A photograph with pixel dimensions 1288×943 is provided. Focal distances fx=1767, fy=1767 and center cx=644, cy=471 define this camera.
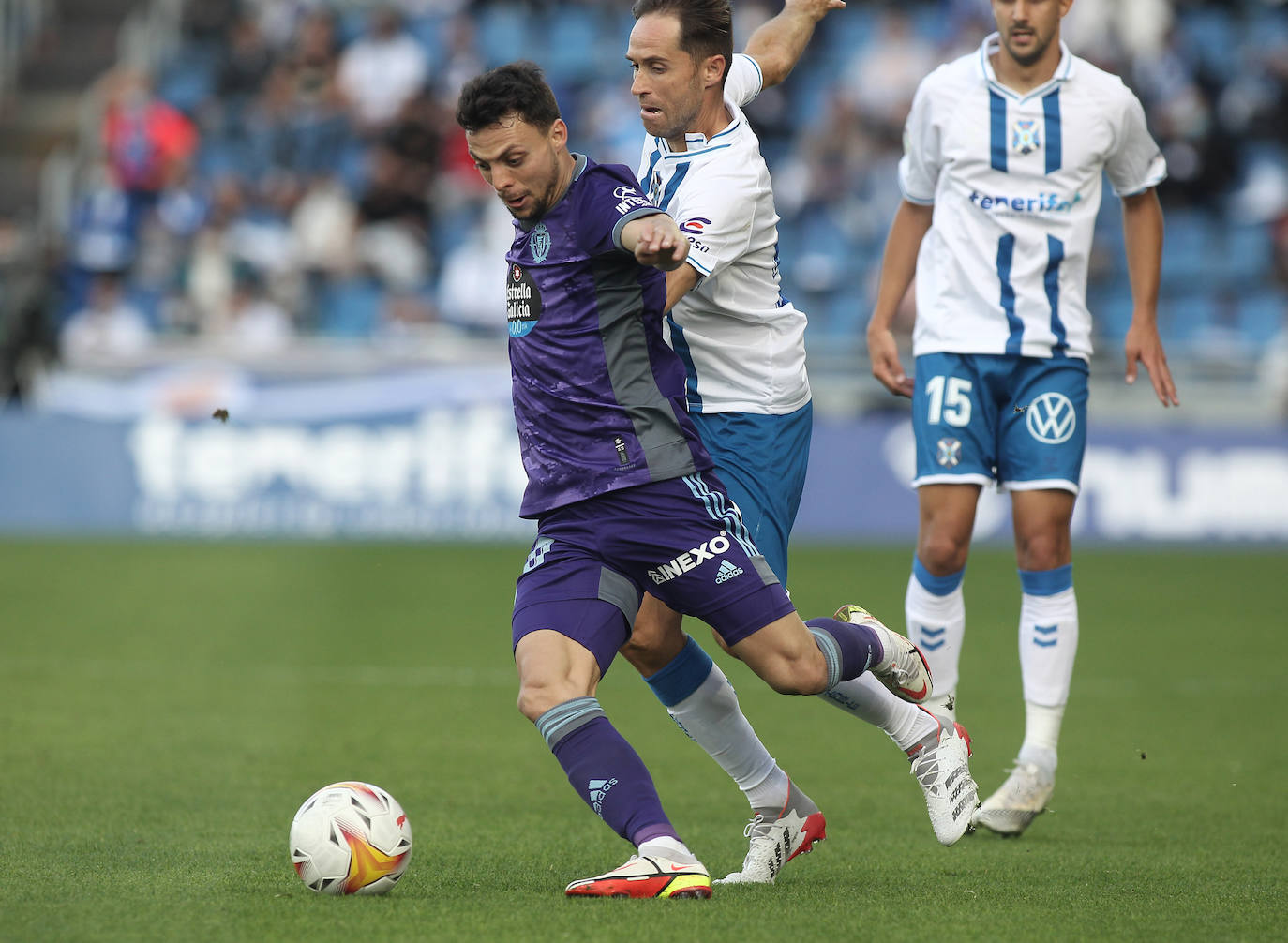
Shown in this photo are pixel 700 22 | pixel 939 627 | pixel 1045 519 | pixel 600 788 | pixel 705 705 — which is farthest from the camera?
pixel 939 627

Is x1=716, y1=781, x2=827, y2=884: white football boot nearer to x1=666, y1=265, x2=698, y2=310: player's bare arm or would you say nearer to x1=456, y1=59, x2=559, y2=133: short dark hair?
x1=666, y1=265, x2=698, y2=310: player's bare arm

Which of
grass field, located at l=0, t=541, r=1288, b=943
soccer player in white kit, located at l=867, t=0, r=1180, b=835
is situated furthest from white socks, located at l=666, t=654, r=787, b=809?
soccer player in white kit, located at l=867, t=0, r=1180, b=835

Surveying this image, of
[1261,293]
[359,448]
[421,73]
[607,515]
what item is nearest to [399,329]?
[359,448]

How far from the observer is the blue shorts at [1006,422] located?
5715 millimetres

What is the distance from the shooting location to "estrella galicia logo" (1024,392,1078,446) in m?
5.72

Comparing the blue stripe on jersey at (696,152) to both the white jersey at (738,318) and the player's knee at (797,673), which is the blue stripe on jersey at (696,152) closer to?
the white jersey at (738,318)

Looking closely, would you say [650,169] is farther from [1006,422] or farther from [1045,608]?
[1045,608]

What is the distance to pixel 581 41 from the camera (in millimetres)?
Answer: 19516

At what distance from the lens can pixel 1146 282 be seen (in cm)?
599

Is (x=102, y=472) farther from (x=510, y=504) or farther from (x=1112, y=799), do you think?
(x=1112, y=799)

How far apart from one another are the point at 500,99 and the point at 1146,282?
8.81ft

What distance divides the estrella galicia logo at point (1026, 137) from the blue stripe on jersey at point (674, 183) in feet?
4.88

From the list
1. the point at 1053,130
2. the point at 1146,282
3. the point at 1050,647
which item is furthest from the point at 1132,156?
the point at 1050,647

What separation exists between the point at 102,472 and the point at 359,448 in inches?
85.7
